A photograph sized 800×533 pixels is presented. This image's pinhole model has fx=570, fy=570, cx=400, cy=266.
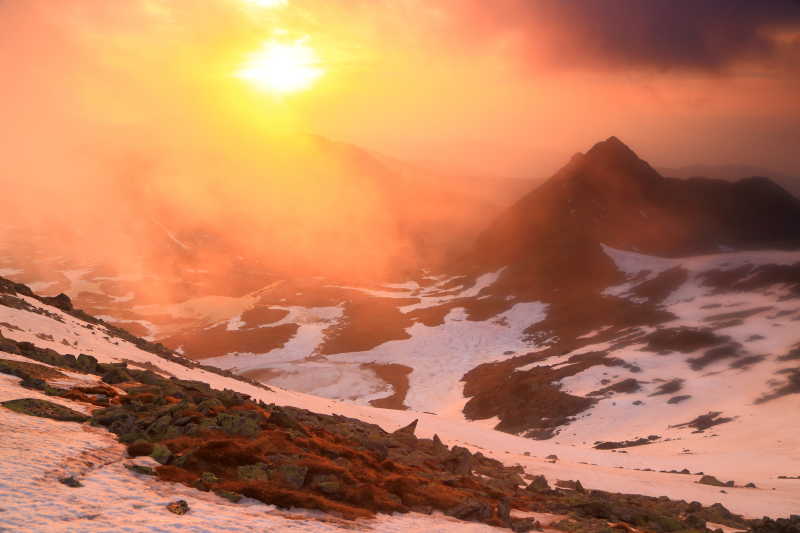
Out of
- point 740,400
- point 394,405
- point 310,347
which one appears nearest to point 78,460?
point 740,400

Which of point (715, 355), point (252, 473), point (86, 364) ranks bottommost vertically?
point (252, 473)

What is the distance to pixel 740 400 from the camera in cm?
6506

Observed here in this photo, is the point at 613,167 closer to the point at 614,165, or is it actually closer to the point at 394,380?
the point at 614,165

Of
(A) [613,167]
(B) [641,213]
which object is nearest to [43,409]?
(B) [641,213]

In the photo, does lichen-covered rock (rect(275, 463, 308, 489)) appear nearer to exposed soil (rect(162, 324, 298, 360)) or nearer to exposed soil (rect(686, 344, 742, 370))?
exposed soil (rect(686, 344, 742, 370))

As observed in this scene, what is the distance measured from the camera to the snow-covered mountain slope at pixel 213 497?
12.5 metres

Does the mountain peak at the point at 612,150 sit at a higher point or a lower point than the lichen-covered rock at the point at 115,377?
higher

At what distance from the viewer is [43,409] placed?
17250mm

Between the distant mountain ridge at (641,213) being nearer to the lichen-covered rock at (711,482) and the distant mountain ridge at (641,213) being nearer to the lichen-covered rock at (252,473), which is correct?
the lichen-covered rock at (711,482)

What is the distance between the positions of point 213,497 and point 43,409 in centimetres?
690

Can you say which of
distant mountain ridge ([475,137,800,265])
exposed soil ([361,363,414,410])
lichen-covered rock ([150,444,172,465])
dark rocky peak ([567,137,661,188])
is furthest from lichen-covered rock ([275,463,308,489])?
dark rocky peak ([567,137,661,188])

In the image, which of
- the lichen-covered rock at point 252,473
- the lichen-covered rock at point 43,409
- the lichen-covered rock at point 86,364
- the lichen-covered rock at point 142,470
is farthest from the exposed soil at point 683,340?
the lichen-covered rock at point 142,470

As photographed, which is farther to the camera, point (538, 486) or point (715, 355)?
point (715, 355)

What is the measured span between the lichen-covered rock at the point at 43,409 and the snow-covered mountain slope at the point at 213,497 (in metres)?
0.44
